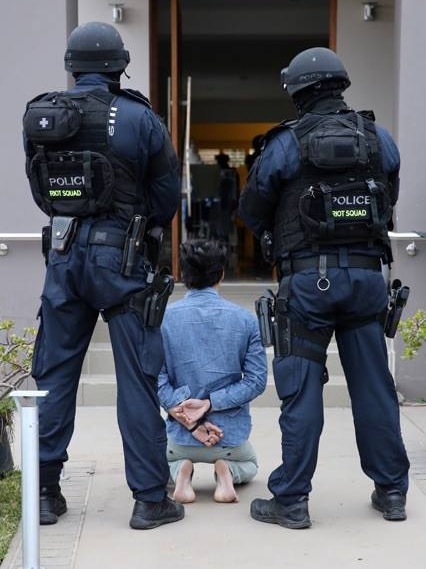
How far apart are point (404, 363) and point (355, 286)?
9.19 ft

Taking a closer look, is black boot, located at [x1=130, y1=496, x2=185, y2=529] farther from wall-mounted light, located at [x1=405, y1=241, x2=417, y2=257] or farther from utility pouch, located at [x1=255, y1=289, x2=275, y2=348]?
wall-mounted light, located at [x1=405, y1=241, x2=417, y2=257]

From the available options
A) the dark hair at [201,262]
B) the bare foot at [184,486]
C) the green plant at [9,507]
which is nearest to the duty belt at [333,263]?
the dark hair at [201,262]

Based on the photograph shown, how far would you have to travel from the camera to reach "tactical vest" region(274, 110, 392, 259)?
412cm

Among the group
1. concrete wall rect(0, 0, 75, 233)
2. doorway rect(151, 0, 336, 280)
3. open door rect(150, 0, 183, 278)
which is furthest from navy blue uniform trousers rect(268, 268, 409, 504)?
doorway rect(151, 0, 336, 280)

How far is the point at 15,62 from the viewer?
22.8 feet

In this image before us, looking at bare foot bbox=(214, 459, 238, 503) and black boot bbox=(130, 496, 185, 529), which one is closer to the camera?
black boot bbox=(130, 496, 185, 529)

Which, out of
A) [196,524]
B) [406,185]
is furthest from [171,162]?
[406,185]

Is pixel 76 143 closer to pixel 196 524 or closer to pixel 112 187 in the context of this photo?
pixel 112 187

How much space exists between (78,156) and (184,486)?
5.57 feet

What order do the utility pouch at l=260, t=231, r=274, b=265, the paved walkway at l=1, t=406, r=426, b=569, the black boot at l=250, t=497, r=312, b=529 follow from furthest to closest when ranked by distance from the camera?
1. the utility pouch at l=260, t=231, r=274, b=265
2. the black boot at l=250, t=497, r=312, b=529
3. the paved walkway at l=1, t=406, r=426, b=569

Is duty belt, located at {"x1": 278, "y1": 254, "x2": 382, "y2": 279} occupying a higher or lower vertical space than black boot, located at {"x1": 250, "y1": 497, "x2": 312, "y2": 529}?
higher

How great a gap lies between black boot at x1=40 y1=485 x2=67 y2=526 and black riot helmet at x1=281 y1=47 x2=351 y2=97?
6.94ft

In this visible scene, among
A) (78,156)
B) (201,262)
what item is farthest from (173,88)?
(78,156)

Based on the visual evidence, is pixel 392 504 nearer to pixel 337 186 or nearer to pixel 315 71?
pixel 337 186
